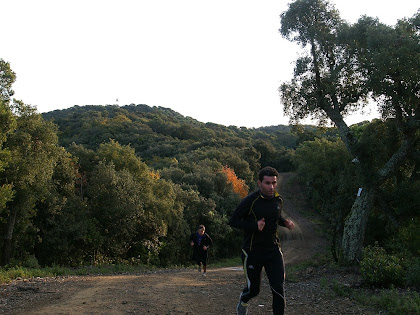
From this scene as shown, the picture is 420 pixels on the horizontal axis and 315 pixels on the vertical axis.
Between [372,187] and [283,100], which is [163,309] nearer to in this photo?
[372,187]

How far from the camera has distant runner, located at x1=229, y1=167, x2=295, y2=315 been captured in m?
4.86

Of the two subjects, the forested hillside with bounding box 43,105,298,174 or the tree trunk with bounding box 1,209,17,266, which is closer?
the tree trunk with bounding box 1,209,17,266

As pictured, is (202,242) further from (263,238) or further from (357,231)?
(263,238)

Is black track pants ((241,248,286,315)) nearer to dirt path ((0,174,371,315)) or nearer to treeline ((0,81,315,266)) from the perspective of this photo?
dirt path ((0,174,371,315))

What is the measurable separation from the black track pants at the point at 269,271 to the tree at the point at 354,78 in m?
10.3

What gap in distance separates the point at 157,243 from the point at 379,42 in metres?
19.0

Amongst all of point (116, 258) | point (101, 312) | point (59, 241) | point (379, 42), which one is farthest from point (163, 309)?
point (116, 258)

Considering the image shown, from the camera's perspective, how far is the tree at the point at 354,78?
13.1 m

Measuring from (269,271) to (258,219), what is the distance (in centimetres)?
72

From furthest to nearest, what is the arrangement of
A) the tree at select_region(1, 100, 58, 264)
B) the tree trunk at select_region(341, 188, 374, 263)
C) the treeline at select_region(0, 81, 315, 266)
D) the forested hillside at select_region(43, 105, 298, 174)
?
the forested hillside at select_region(43, 105, 298, 174), the treeline at select_region(0, 81, 315, 266), the tree at select_region(1, 100, 58, 264), the tree trunk at select_region(341, 188, 374, 263)

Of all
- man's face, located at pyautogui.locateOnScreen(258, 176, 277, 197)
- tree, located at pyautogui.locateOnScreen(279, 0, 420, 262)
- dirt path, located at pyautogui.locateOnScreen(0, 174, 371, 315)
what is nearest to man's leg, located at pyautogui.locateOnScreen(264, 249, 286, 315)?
man's face, located at pyautogui.locateOnScreen(258, 176, 277, 197)

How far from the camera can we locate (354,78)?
15.4m

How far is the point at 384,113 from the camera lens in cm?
1526

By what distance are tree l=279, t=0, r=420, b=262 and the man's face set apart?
985 cm
